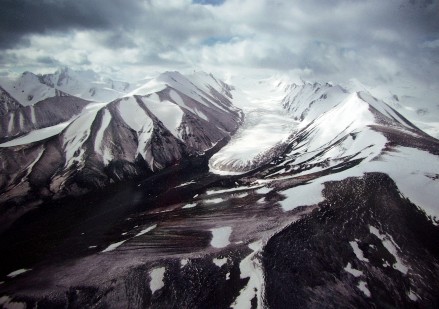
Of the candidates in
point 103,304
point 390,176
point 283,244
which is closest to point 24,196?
point 103,304

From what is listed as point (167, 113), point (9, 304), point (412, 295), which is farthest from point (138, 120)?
point (412, 295)

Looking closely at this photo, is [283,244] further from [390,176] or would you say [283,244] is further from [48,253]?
[48,253]

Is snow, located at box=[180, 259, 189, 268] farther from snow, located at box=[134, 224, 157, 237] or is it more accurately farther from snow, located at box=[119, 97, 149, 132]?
snow, located at box=[119, 97, 149, 132]

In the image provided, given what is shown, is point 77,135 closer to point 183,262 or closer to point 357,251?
point 183,262

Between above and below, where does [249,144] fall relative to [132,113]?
below

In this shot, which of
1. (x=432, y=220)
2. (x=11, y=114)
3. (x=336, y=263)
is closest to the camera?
(x=336, y=263)

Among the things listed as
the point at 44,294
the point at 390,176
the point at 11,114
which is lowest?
the point at 11,114
